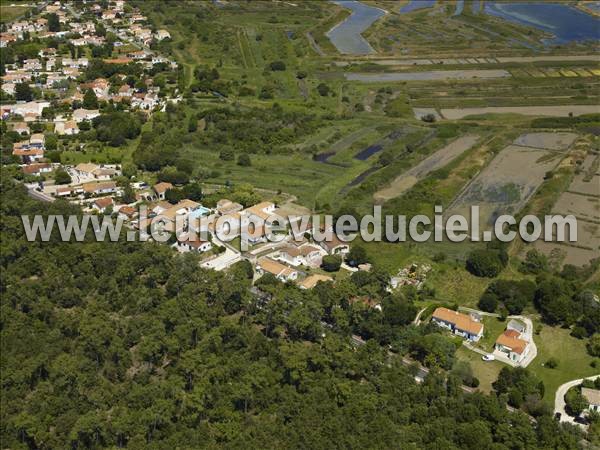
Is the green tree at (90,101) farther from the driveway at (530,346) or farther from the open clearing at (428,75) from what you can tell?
the driveway at (530,346)

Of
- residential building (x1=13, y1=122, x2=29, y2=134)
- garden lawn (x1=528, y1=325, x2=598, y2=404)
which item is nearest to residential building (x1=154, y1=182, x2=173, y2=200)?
residential building (x1=13, y1=122, x2=29, y2=134)

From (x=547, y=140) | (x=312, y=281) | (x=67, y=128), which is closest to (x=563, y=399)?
(x=312, y=281)

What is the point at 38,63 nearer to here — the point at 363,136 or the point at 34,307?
the point at 363,136

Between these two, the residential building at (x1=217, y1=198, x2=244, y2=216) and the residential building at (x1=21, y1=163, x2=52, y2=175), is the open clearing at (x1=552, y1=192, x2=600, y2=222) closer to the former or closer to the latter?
the residential building at (x1=217, y1=198, x2=244, y2=216)

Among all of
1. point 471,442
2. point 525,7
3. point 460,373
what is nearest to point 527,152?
point 460,373

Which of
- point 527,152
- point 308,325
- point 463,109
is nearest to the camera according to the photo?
point 308,325

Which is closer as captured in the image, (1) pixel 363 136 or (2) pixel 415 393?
(2) pixel 415 393
